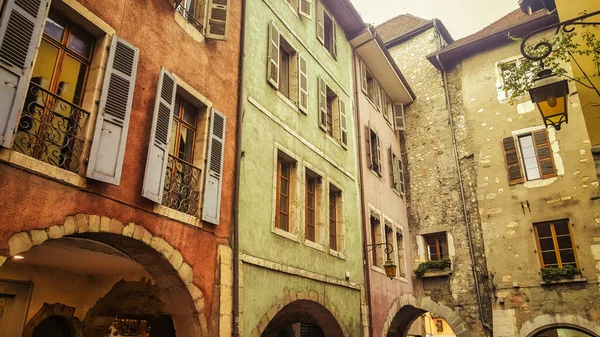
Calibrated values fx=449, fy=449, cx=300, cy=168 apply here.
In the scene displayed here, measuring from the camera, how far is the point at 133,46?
5375mm

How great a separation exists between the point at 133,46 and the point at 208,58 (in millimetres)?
1611

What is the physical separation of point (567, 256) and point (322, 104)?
7642mm

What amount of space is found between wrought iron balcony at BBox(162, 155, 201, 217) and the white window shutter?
1077 centimetres

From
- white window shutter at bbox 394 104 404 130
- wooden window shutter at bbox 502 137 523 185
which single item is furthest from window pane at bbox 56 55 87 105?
white window shutter at bbox 394 104 404 130

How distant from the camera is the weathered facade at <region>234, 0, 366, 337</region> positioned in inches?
286

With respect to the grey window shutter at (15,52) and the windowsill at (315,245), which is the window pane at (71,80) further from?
the windowsill at (315,245)

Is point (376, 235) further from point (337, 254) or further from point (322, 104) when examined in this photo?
point (322, 104)

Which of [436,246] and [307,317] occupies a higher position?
[436,246]

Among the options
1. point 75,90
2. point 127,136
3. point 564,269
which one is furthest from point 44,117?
point 564,269

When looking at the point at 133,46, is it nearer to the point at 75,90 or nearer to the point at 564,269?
the point at 75,90

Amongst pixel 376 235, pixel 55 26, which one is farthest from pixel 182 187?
pixel 376 235

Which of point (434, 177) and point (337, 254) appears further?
point (434, 177)

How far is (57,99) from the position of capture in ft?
14.9

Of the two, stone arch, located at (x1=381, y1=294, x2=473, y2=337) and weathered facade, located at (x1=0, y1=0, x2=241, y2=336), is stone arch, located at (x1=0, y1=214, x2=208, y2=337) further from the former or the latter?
stone arch, located at (x1=381, y1=294, x2=473, y2=337)
